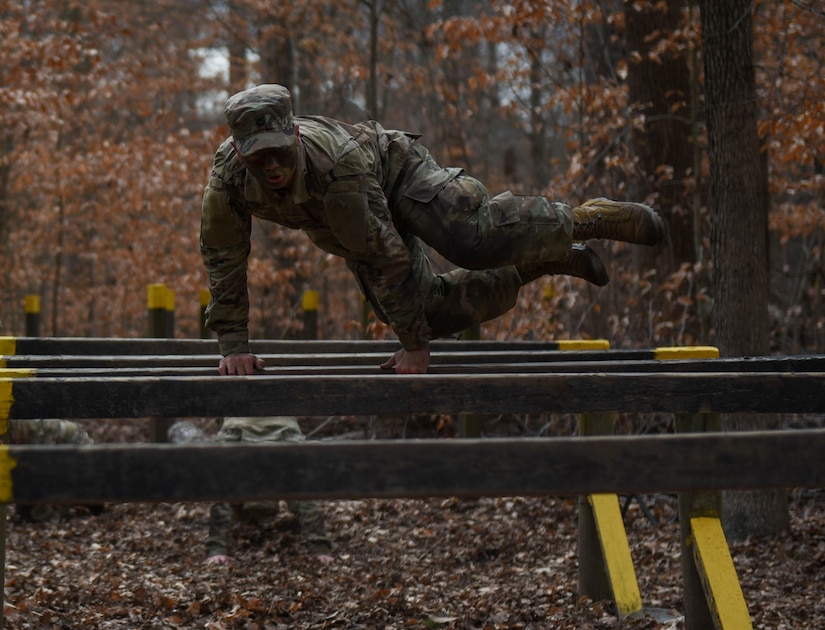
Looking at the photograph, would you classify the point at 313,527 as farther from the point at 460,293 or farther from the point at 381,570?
the point at 460,293

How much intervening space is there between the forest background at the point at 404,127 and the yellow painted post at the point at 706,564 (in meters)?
3.31

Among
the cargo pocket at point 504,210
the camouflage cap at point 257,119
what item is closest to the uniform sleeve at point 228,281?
the camouflage cap at point 257,119

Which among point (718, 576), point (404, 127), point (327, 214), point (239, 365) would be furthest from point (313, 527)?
point (404, 127)

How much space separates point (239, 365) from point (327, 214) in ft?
2.56

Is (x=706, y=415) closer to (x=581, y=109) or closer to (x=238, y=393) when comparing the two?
(x=238, y=393)

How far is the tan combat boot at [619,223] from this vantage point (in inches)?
175

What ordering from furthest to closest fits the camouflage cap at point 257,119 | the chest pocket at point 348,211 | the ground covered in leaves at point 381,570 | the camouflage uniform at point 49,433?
the camouflage uniform at point 49,433 < the ground covered in leaves at point 381,570 < the chest pocket at point 348,211 < the camouflage cap at point 257,119

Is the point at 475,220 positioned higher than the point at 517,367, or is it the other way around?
the point at 475,220

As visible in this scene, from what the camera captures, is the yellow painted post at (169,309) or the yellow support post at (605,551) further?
the yellow painted post at (169,309)

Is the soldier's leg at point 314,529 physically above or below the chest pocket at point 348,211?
below

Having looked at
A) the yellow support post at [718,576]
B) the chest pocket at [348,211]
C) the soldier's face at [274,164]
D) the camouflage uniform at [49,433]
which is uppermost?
the soldier's face at [274,164]

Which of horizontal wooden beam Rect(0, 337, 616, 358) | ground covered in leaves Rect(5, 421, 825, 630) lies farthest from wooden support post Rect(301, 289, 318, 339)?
horizontal wooden beam Rect(0, 337, 616, 358)

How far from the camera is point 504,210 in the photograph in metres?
4.15

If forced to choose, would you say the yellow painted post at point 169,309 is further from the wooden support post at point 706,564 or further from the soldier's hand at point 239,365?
the wooden support post at point 706,564
